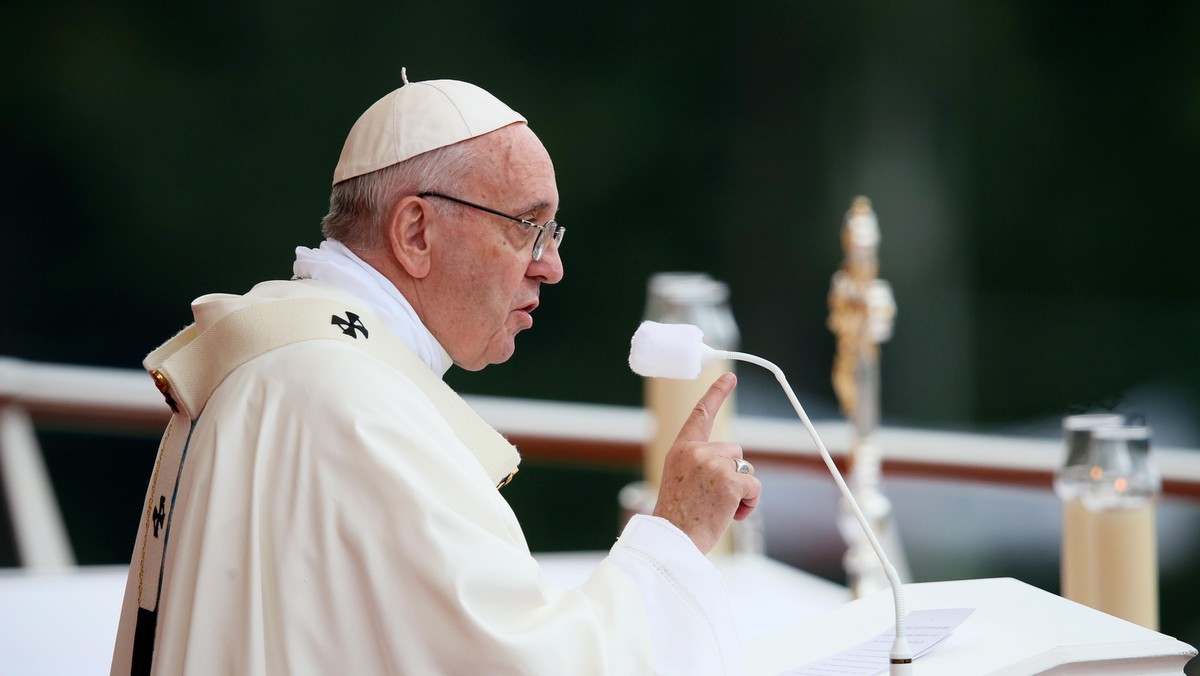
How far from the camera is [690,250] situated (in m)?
5.75

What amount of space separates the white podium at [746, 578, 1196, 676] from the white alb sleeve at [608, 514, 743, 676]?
140mm

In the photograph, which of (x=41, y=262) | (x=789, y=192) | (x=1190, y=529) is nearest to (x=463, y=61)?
(x=789, y=192)

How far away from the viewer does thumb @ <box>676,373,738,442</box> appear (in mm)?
1407

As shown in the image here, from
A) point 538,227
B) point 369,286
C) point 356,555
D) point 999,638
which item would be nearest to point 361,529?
point 356,555

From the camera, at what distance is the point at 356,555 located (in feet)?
4.10

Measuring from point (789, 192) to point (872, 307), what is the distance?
3.15m

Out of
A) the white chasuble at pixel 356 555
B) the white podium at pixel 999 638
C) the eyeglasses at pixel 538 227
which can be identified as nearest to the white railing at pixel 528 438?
the white podium at pixel 999 638

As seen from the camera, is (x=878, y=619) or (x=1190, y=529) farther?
(x=1190, y=529)

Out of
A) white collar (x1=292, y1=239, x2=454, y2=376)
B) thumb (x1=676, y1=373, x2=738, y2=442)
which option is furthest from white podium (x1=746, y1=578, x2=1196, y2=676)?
white collar (x1=292, y1=239, x2=454, y2=376)

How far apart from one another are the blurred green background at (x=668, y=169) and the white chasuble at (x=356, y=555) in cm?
404

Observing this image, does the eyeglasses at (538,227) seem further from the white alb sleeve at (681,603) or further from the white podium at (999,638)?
the white podium at (999,638)

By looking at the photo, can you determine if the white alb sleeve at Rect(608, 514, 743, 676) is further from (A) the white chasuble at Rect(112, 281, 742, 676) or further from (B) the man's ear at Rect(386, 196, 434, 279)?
(B) the man's ear at Rect(386, 196, 434, 279)

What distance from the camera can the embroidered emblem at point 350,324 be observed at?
1409 millimetres

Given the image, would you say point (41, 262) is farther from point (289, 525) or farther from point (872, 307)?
point (289, 525)
